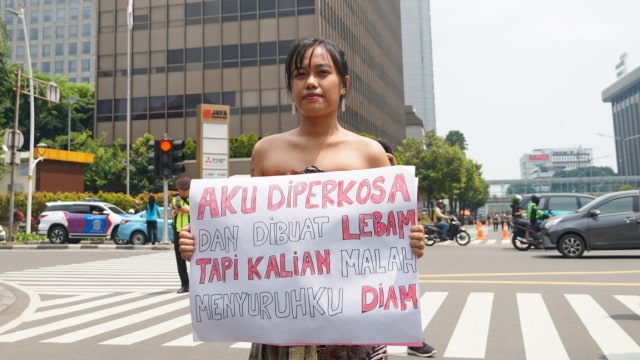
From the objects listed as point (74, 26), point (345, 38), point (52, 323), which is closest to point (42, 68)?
point (74, 26)

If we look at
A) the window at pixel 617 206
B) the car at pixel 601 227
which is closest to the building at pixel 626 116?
the window at pixel 617 206

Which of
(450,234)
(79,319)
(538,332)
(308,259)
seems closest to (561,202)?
(450,234)

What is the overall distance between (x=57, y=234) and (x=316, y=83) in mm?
22402

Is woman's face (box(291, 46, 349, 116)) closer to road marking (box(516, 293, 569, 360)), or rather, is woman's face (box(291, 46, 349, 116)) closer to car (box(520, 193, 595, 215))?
road marking (box(516, 293, 569, 360))

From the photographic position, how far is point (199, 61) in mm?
44719

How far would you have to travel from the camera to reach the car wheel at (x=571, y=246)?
47.2 ft

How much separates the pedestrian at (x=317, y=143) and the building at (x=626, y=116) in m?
168

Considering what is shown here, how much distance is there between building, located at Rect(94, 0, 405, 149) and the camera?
4328cm

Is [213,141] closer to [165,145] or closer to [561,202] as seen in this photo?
[165,145]

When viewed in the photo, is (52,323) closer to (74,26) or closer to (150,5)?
(150,5)

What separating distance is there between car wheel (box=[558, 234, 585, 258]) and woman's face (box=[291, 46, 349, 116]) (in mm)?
14048

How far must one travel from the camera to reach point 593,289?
8789mm

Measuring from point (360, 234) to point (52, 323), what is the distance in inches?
233

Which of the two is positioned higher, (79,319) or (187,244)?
(187,244)
